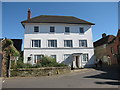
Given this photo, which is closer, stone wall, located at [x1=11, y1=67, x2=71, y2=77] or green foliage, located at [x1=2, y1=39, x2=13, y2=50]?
stone wall, located at [x1=11, y1=67, x2=71, y2=77]

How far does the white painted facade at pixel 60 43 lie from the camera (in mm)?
25500

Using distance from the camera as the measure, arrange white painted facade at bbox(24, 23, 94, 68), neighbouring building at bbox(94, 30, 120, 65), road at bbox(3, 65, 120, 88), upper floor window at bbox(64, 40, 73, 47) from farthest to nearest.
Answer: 1. neighbouring building at bbox(94, 30, 120, 65)
2. upper floor window at bbox(64, 40, 73, 47)
3. white painted facade at bbox(24, 23, 94, 68)
4. road at bbox(3, 65, 120, 88)

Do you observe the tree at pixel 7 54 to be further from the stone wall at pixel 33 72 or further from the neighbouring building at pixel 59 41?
the neighbouring building at pixel 59 41

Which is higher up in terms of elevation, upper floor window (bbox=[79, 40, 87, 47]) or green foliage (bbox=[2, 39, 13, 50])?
upper floor window (bbox=[79, 40, 87, 47])

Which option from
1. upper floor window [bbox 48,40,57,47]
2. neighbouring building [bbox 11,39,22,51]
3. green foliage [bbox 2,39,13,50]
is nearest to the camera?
green foliage [bbox 2,39,13,50]

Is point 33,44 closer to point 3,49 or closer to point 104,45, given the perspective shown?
point 3,49

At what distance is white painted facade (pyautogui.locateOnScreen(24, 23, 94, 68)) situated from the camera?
25500 mm

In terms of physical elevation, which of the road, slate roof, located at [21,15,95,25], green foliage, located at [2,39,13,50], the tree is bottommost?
the road

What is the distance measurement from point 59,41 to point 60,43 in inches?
16.8

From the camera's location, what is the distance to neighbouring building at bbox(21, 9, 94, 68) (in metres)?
25.5

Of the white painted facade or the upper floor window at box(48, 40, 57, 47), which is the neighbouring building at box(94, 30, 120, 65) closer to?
the white painted facade

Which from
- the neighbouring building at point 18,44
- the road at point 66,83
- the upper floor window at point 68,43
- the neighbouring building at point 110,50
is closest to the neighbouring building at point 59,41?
the upper floor window at point 68,43

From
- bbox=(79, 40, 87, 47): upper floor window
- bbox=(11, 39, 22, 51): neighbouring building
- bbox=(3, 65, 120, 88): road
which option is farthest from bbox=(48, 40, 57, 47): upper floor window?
bbox=(3, 65, 120, 88): road

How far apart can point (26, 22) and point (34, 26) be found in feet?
5.23
